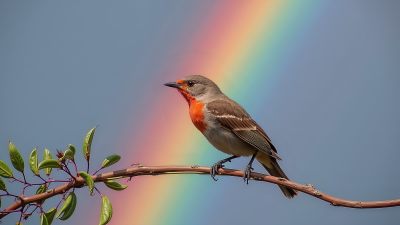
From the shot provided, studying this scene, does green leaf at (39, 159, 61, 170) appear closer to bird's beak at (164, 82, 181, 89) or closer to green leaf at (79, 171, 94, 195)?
green leaf at (79, 171, 94, 195)

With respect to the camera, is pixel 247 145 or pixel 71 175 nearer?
pixel 71 175

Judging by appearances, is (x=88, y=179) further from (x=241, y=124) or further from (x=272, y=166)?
(x=241, y=124)

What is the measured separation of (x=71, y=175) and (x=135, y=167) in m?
0.26

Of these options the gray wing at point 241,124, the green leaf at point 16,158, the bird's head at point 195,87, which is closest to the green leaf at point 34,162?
the green leaf at point 16,158

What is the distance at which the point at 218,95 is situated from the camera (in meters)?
5.43

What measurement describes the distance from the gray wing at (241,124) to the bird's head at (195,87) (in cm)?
23

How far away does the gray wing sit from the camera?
14.0 ft

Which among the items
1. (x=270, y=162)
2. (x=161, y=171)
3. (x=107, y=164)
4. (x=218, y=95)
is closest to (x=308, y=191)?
(x=161, y=171)

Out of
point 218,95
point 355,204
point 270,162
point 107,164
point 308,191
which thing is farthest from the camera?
point 218,95

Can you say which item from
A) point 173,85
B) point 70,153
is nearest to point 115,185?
point 70,153

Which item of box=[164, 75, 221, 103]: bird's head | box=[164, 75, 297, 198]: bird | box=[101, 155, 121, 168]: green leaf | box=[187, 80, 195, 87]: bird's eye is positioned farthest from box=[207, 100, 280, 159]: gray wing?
box=[101, 155, 121, 168]: green leaf

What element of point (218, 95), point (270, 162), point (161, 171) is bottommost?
point (270, 162)

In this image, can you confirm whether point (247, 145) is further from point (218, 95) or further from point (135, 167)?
point (135, 167)

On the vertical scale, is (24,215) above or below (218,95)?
below
